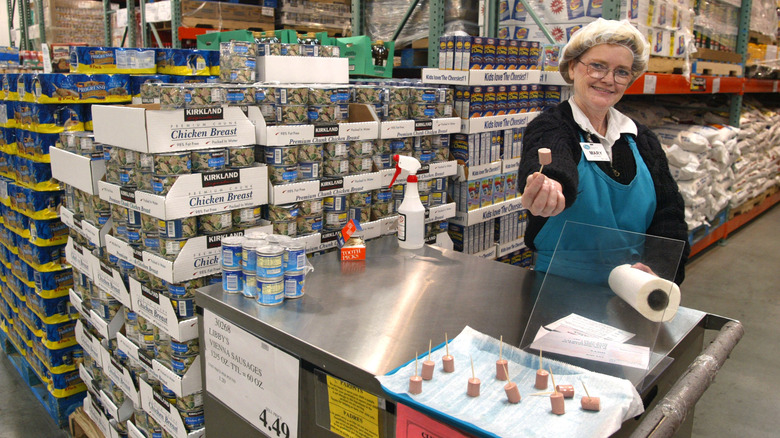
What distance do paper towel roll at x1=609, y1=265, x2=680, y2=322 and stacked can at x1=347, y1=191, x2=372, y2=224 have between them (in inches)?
49.8

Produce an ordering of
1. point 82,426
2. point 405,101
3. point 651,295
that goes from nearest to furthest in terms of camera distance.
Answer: point 651,295, point 405,101, point 82,426

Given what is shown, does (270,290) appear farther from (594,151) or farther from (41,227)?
(41,227)

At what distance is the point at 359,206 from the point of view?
8.24 feet

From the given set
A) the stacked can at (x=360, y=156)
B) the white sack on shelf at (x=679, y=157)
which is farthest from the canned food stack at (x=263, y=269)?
the white sack on shelf at (x=679, y=157)

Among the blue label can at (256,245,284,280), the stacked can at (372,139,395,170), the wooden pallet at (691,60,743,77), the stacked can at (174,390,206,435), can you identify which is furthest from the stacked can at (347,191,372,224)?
the wooden pallet at (691,60,743,77)

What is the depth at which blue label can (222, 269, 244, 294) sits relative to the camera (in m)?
1.79

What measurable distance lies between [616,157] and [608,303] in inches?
30.7

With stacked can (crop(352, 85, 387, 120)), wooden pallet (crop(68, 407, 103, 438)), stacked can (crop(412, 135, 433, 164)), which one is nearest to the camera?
stacked can (crop(352, 85, 387, 120))

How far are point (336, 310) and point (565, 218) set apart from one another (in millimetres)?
919

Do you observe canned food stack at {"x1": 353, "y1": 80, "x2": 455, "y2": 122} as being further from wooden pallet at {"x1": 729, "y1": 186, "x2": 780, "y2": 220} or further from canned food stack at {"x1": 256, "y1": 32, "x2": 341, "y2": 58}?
wooden pallet at {"x1": 729, "y1": 186, "x2": 780, "y2": 220}

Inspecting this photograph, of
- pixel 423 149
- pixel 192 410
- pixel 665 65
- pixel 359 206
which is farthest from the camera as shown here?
pixel 665 65

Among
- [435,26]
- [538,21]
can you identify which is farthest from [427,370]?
[538,21]

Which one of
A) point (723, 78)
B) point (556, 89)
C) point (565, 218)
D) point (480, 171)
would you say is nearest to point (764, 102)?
point (723, 78)

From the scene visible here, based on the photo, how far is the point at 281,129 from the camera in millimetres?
2191
